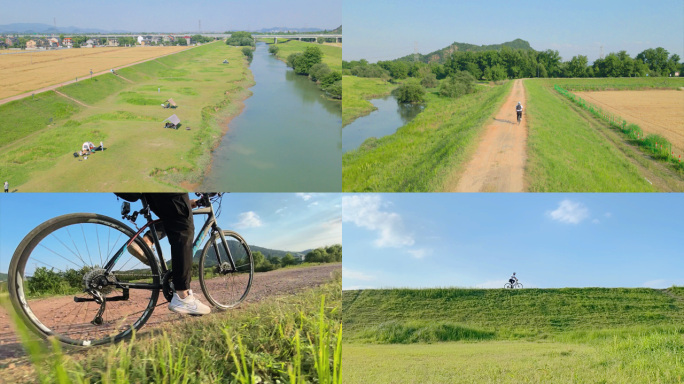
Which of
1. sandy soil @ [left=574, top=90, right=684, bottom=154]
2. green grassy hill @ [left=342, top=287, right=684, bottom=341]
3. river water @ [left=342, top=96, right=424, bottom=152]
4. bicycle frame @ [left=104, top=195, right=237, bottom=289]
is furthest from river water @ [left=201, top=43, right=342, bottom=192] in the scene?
sandy soil @ [left=574, top=90, right=684, bottom=154]

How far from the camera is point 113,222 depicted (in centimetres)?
286

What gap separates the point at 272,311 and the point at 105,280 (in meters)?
1.14

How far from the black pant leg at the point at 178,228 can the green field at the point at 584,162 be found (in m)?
8.67

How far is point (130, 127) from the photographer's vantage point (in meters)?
11.0

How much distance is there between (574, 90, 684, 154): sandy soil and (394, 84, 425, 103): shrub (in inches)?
446

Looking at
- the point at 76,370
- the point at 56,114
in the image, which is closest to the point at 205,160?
the point at 56,114

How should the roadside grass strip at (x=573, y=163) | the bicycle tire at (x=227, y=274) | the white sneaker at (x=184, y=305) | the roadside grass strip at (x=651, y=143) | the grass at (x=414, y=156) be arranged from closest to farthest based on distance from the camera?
the white sneaker at (x=184, y=305)
the bicycle tire at (x=227, y=274)
the grass at (x=414, y=156)
the roadside grass strip at (x=573, y=163)
the roadside grass strip at (x=651, y=143)

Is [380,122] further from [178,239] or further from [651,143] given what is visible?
[651,143]

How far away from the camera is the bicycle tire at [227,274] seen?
3553 mm

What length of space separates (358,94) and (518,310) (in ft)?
33.1

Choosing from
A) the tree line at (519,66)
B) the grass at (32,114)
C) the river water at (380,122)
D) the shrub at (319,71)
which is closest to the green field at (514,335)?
the river water at (380,122)

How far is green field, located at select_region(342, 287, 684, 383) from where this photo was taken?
13.5 ft

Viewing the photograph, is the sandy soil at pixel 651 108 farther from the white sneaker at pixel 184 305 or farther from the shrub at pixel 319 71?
the white sneaker at pixel 184 305

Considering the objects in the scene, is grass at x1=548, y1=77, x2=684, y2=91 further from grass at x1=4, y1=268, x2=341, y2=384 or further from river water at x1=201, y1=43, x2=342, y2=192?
grass at x1=4, y1=268, x2=341, y2=384
